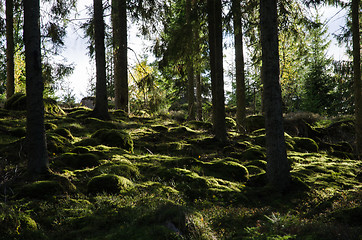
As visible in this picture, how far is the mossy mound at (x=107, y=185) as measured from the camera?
6246 millimetres

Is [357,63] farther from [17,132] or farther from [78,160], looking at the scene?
[17,132]

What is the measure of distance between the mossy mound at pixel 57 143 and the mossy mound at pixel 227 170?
15.3ft

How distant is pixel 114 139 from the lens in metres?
9.95

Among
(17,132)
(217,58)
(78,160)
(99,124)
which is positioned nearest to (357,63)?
(217,58)

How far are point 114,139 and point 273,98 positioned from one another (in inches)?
230

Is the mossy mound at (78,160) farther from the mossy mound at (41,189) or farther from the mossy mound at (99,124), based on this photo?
the mossy mound at (99,124)

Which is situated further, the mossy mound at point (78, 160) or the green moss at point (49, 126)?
the green moss at point (49, 126)

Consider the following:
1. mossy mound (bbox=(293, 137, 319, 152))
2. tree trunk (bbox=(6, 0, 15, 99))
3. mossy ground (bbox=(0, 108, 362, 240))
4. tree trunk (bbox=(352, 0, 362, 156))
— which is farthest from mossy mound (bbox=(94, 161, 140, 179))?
tree trunk (bbox=(352, 0, 362, 156))

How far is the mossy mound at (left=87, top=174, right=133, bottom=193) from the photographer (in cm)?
625

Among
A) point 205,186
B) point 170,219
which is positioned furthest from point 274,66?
point 170,219

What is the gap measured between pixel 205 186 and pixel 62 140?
5.28 m

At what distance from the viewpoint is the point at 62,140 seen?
9.16 meters

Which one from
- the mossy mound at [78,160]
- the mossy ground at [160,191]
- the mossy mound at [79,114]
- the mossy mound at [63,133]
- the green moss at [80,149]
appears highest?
the mossy mound at [79,114]

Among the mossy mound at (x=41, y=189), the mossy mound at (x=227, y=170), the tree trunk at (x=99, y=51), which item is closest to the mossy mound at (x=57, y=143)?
the mossy mound at (x=41, y=189)
